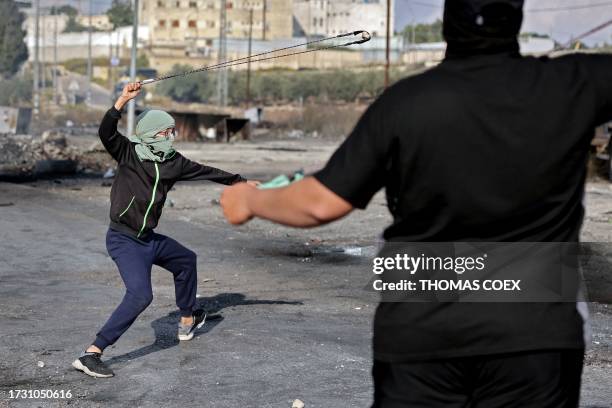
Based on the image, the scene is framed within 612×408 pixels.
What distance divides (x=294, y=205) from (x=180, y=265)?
16.0 feet

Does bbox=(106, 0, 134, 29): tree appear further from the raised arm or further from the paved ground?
the raised arm

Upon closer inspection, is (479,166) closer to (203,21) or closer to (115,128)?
(115,128)

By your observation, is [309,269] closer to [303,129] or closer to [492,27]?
[492,27]

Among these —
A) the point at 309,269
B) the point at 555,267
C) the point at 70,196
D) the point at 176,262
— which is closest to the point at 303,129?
the point at 70,196

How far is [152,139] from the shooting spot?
7180 millimetres

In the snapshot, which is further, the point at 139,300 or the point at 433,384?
the point at 139,300

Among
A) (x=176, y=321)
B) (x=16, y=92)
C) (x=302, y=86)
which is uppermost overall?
(x=176, y=321)

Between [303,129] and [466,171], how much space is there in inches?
2636

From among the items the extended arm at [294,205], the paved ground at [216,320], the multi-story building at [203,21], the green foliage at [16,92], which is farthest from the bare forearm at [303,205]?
the multi-story building at [203,21]

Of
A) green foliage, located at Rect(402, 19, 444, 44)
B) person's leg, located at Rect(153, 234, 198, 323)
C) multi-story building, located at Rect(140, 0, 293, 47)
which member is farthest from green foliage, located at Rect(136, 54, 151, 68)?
person's leg, located at Rect(153, 234, 198, 323)

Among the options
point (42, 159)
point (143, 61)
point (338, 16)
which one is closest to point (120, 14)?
point (338, 16)

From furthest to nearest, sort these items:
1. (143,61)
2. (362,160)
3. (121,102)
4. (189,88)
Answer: (143,61) → (189,88) → (121,102) → (362,160)

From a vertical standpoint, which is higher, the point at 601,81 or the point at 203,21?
the point at 203,21

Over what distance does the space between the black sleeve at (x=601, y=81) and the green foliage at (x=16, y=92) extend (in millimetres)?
100176
